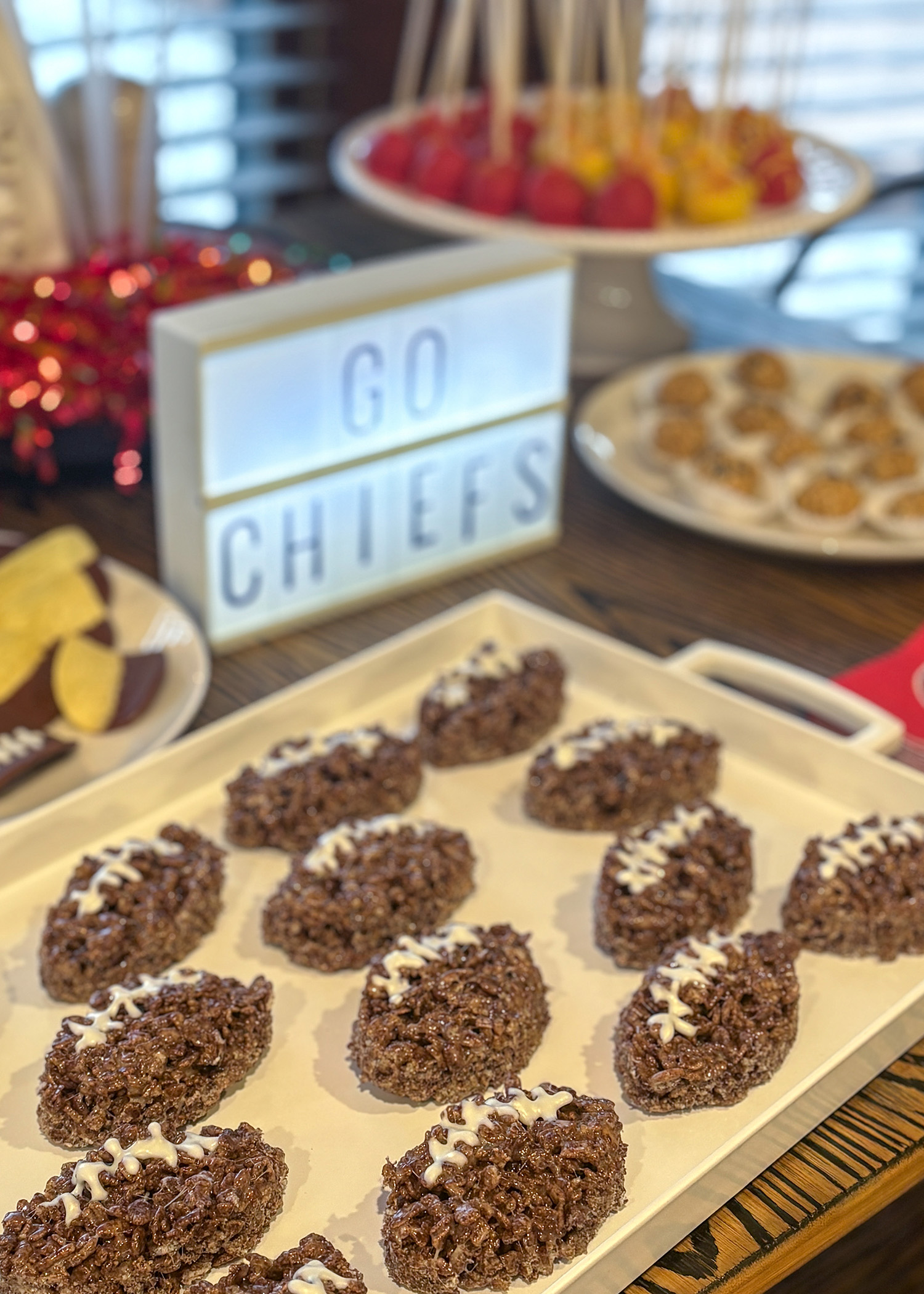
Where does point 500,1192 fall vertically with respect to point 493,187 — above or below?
below

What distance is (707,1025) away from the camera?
113cm

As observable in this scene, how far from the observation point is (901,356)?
251 cm

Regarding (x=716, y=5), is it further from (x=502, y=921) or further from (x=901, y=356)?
(x=502, y=921)

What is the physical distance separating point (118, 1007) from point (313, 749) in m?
0.38

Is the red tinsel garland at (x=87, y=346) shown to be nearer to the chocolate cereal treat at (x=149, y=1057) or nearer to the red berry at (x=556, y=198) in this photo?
the red berry at (x=556, y=198)

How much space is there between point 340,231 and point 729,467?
1.25 m

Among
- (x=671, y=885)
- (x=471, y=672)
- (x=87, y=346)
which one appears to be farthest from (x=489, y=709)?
(x=87, y=346)

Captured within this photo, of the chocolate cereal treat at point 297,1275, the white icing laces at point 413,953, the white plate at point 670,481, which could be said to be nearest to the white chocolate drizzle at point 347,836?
the white icing laces at point 413,953

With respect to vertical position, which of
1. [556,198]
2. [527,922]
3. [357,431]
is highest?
[556,198]

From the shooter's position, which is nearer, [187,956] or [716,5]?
[187,956]

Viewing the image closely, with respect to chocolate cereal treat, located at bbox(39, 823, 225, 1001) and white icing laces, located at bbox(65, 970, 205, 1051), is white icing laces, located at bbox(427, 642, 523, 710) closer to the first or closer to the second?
chocolate cereal treat, located at bbox(39, 823, 225, 1001)

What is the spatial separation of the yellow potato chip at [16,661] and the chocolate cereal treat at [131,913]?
0.32 m

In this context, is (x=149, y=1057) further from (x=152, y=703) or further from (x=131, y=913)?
(x=152, y=703)

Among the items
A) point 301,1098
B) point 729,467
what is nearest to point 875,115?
point 729,467
